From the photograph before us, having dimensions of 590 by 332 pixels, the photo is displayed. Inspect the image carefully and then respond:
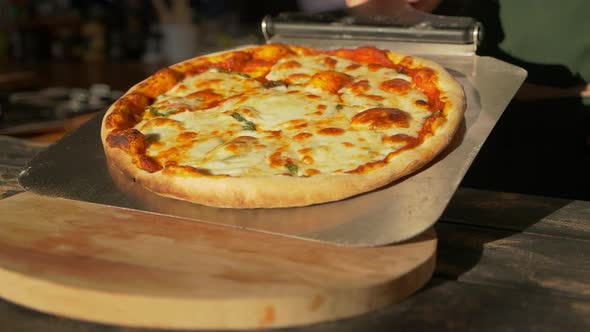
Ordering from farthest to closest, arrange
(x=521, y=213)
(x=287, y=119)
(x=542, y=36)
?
1. (x=542, y=36)
2. (x=287, y=119)
3. (x=521, y=213)

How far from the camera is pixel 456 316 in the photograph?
1.29 meters

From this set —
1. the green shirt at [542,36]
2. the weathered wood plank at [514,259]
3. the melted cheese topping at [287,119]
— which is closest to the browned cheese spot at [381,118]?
the melted cheese topping at [287,119]

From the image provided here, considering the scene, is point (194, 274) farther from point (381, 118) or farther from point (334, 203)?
point (381, 118)

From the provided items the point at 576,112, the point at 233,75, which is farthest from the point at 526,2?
the point at 233,75

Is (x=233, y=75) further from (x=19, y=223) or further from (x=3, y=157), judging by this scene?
(x=19, y=223)

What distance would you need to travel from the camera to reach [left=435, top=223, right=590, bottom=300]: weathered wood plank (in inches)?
56.1

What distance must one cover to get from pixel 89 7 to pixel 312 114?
15.2ft

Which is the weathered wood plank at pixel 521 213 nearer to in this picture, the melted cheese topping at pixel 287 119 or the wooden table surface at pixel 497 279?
the wooden table surface at pixel 497 279

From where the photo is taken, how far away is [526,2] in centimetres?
271

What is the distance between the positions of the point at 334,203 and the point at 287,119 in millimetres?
410

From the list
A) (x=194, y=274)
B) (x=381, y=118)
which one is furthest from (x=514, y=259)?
(x=194, y=274)

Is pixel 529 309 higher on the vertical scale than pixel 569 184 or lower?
higher

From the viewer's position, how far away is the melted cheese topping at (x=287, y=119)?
1.70m

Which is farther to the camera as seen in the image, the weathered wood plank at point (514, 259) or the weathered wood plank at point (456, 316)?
the weathered wood plank at point (514, 259)
